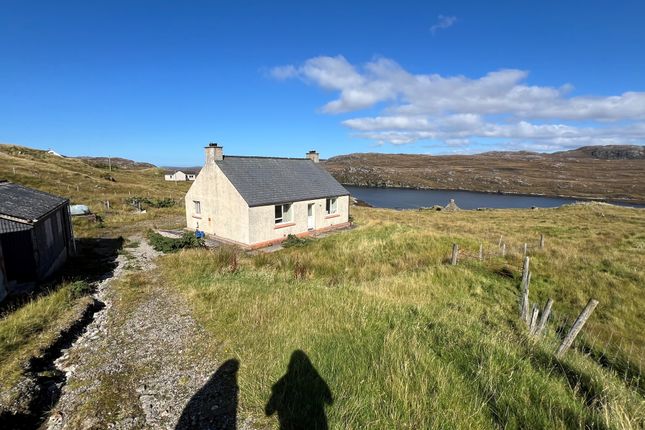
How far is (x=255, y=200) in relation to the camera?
1977cm

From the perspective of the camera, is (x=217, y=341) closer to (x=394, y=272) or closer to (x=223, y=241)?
(x=394, y=272)

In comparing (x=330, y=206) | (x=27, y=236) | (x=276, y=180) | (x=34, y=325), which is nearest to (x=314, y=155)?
(x=330, y=206)

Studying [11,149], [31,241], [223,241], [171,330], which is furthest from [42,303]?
[11,149]

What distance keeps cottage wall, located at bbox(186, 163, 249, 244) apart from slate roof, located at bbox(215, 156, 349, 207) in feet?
2.06

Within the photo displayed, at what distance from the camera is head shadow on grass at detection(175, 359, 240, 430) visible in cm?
484

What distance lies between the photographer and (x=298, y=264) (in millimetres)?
15328

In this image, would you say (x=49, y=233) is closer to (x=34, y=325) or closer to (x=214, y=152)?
(x=34, y=325)

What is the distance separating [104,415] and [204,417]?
171cm

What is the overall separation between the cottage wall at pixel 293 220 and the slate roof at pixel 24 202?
31.0 ft

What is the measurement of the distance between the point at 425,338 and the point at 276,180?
1826 centimetres

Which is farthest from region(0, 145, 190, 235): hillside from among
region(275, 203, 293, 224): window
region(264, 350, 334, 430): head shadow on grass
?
region(264, 350, 334, 430): head shadow on grass

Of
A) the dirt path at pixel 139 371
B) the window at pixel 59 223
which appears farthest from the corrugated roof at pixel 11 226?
the dirt path at pixel 139 371

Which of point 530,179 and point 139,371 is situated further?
point 530,179

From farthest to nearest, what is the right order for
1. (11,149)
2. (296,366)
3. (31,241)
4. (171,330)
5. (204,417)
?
(11,149) < (31,241) < (171,330) < (296,366) < (204,417)
